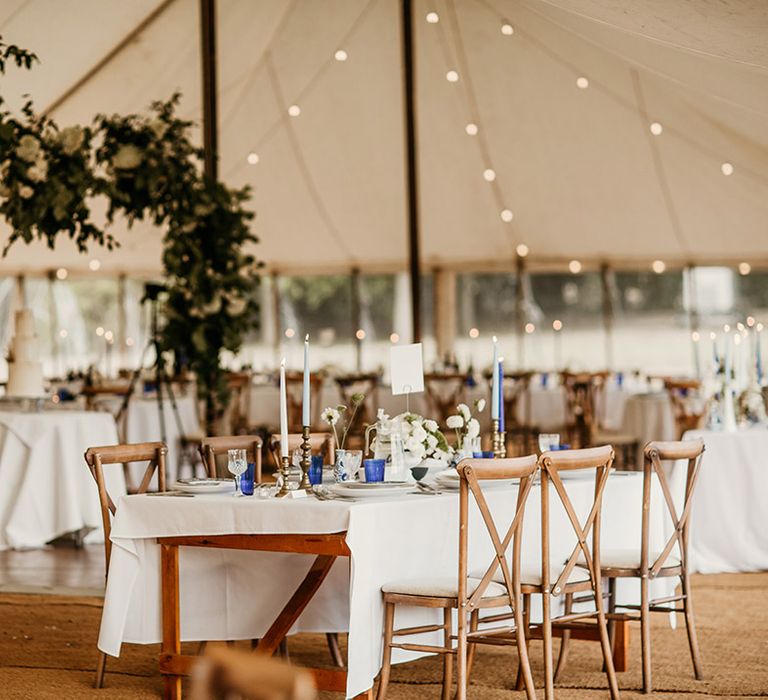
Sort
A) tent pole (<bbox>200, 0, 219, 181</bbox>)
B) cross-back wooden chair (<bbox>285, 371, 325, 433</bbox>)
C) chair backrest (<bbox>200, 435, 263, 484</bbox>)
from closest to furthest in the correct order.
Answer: chair backrest (<bbox>200, 435, 263, 484</bbox>)
tent pole (<bbox>200, 0, 219, 181</bbox>)
cross-back wooden chair (<bbox>285, 371, 325, 433</bbox>)

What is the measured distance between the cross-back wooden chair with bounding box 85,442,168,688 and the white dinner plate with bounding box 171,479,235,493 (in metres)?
0.28

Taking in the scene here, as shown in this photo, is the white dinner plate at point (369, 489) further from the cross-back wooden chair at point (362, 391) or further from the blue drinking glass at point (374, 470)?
the cross-back wooden chair at point (362, 391)

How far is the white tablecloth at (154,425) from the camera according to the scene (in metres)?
8.80

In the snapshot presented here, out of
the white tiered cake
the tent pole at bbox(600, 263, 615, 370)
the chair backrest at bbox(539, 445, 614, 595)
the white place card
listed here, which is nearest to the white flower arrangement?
the white place card

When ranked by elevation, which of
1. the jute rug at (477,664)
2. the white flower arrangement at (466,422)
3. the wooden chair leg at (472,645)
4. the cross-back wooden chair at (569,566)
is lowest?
the jute rug at (477,664)

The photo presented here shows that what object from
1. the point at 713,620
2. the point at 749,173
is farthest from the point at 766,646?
the point at 749,173

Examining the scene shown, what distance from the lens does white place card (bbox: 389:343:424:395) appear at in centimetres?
437


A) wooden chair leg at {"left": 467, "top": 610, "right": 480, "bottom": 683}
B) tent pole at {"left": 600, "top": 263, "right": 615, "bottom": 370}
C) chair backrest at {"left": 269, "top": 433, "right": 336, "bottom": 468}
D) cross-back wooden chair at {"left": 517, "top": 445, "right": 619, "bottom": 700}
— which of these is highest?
tent pole at {"left": 600, "top": 263, "right": 615, "bottom": 370}

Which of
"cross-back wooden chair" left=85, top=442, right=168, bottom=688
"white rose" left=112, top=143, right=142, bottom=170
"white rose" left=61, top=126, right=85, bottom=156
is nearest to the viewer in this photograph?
"cross-back wooden chair" left=85, top=442, right=168, bottom=688

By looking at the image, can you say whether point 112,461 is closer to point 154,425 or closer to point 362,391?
point 154,425

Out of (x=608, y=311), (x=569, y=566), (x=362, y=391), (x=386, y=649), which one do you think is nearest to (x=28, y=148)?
(x=386, y=649)

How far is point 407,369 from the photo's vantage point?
14.4 ft

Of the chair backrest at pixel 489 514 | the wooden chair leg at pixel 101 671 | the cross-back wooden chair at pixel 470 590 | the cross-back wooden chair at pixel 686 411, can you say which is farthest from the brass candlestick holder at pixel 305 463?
the cross-back wooden chair at pixel 686 411

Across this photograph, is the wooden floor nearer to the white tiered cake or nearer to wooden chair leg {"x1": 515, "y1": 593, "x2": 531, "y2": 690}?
the white tiered cake
